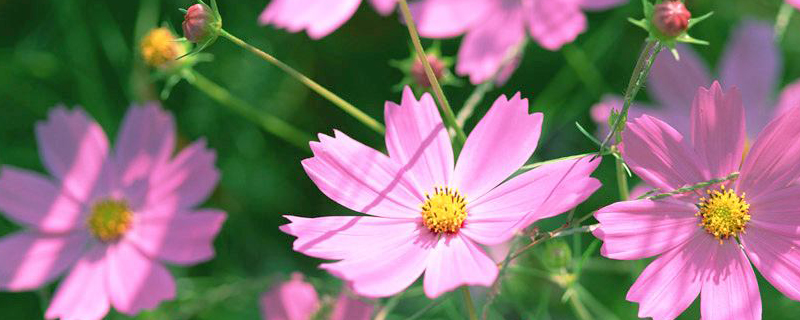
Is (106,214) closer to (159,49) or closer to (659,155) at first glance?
(159,49)

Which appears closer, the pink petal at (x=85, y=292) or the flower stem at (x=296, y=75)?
the flower stem at (x=296, y=75)

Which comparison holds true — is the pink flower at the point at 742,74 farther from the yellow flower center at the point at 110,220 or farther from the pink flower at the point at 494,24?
the yellow flower center at the point at 110,220

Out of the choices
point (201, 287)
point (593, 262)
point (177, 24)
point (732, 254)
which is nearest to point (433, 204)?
point (732, 254)

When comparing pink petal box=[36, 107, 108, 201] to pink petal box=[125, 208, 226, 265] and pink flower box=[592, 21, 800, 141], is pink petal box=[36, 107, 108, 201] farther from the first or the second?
pink flower box=[592, 21, 800, 141]

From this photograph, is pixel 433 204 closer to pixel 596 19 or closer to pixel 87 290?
pixel 87 290

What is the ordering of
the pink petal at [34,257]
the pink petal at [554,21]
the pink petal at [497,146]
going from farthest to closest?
the pink petal at [34,257] → the pink petal at [554,21] → the pink petal at [497,146]

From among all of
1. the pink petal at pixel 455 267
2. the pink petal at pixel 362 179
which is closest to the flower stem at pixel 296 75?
the pink petal at pixel 362 179
